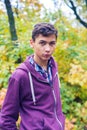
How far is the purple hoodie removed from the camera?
8.27 ft

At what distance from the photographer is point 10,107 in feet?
8.40

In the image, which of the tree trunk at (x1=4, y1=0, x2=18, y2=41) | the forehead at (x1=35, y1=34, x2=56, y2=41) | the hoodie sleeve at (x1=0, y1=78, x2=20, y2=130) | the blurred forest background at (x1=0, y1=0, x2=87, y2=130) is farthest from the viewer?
the tree trunk at (x1=4, y1=0, x2=18, y2=41)

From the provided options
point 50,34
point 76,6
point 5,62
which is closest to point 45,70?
point 50,34

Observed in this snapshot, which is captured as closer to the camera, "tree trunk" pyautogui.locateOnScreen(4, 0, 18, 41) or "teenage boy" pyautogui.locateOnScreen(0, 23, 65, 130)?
"teenage boy" pyautogui.locateOnScreen(0, 23, 65, 130)

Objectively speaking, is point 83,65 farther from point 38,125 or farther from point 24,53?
point 38,125

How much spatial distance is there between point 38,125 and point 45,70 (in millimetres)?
455

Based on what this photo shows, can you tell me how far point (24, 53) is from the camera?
5566mm

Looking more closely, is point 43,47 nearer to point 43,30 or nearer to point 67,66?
point 43,30

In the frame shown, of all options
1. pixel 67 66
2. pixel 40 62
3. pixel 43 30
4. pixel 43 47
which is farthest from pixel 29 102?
pixel 67 66

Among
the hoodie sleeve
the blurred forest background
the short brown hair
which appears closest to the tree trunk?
the blurred forest background

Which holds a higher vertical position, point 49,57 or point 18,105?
point 49,57

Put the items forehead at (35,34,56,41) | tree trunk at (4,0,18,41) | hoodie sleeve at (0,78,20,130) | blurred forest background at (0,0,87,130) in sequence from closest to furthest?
hoodie sleeve at (0,78,20,130) < forehead at (35,34,56,41) < blurred forest background at (0,0,87,130) < tree trunk at (4,0,18,41)

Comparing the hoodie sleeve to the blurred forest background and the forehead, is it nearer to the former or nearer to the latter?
the forehead

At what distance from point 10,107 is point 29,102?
156 millimetres
